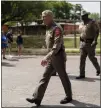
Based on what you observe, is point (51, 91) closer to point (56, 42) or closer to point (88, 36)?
point (56, 42)

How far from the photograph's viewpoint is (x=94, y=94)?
6.97 meters

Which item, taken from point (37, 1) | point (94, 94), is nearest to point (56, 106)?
point (94, 94)

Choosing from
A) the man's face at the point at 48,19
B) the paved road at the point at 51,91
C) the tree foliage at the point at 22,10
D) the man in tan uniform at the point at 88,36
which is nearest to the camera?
the man's face at the point at 48,19

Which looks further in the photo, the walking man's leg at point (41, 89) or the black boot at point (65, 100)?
the black boot at point (65, 100)

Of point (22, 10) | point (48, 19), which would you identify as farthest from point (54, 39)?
point (22, 10)

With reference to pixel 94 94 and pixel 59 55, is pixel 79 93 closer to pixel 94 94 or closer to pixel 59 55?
pixel 94 94

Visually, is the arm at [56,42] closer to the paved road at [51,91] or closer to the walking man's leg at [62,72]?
the walking man's leg at [62,72]

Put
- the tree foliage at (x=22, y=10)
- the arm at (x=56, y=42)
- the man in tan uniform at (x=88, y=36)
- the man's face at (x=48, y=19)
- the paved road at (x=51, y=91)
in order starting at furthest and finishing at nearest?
the tree foliage at (x=22, y=10)
the man in tan uniform at (x=88, y=36)
the paved road at (x=51, y=91)
the man's face at (x=48, y=19)
the arm at (x=56, y=42)

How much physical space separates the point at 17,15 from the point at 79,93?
32.4 metres

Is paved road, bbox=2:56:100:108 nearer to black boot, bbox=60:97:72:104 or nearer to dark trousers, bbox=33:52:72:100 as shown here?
black boot, bbox=60:97:72:104

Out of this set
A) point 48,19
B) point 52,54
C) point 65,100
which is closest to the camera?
point 52,54

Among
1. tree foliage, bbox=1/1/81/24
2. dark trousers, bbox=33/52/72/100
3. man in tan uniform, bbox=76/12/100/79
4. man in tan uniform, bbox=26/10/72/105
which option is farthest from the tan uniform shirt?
tree foliage, bbox=1/1/81/24

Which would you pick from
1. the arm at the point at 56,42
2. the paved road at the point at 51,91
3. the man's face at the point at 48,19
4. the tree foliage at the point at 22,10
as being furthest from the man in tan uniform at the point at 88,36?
the tree foliage at the point at 22,10

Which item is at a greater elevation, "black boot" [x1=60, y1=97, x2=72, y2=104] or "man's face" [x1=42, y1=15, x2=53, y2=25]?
"man's face" [x1=42, y1=15, x2=53, y2=25]
